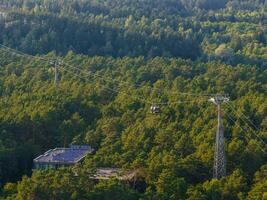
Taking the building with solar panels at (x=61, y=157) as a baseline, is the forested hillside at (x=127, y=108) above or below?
above

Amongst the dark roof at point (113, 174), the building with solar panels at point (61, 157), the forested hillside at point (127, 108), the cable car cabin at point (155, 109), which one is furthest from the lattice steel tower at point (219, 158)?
the cable car cabin at point (155, 109)

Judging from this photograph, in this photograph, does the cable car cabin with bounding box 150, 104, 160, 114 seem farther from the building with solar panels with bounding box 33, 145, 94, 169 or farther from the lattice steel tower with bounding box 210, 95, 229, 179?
the lattice steel tower with bounding box 210, 95, 229, 179

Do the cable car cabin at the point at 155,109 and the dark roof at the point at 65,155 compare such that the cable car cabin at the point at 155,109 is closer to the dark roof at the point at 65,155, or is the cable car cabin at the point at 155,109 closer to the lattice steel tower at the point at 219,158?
the dark roof at the point at 65,155

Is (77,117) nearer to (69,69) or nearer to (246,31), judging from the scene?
(69,69)

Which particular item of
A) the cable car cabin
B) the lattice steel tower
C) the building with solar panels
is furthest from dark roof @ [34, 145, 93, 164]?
the lattice steel tower

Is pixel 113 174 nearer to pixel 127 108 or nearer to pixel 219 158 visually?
pixel 219 158

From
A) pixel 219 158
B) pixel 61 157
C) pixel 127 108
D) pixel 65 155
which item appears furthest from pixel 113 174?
pixel 127 108

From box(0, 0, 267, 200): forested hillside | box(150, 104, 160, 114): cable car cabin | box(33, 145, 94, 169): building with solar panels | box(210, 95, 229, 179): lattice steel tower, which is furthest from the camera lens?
box(150, 104, 160, 114): cable car cabin
